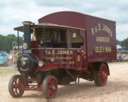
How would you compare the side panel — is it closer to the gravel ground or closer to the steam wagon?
the steam wagon

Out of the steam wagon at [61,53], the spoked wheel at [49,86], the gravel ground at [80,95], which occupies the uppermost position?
the steam wagon at [61,53]

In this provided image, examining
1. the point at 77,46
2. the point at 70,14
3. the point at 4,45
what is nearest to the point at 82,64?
the point at 77,46

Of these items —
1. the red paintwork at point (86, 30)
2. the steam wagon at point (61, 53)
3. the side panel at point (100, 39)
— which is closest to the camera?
the steam wagon at point (61, 53)

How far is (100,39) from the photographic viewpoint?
20781mm

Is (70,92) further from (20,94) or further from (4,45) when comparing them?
(4,45)

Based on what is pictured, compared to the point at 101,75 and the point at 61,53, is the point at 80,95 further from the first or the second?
the point at 101,75

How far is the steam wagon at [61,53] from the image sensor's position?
1638cm

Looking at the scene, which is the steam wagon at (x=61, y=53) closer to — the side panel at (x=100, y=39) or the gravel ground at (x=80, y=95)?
the side panel at (x=100, y=39)

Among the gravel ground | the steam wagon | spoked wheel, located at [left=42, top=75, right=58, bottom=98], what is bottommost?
the gravel ground

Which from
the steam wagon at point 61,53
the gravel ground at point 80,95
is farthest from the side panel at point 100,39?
the gravel ground at point 80,95

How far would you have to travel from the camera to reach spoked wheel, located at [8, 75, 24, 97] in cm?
1686

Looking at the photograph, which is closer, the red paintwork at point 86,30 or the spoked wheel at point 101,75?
the red paintwork at point 86,30

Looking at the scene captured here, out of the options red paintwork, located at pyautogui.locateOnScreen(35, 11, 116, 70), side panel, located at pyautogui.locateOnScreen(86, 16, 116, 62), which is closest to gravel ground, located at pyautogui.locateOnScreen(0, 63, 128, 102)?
red paintwork, located at pyautogui.locateOnScreen(35, 11, 116, 70)

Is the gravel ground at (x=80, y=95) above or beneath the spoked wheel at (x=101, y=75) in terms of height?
beneath
